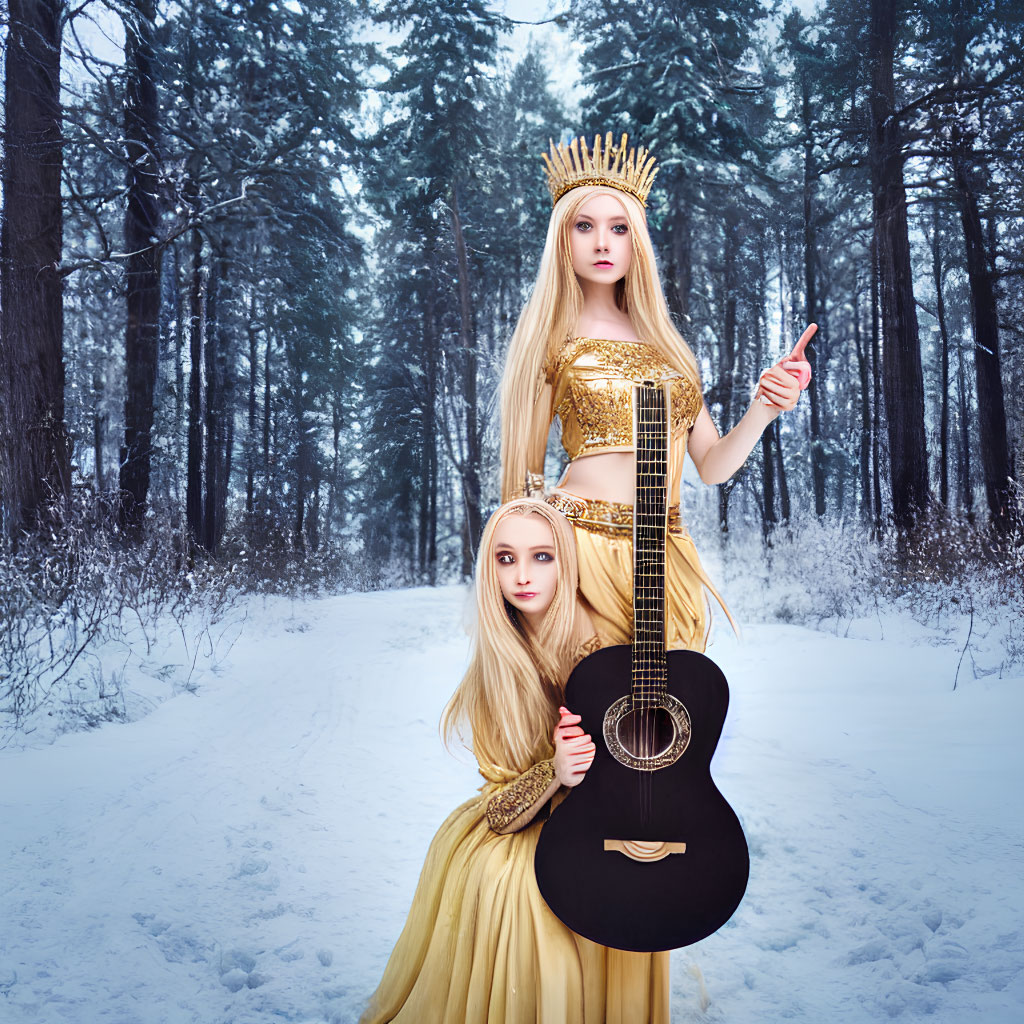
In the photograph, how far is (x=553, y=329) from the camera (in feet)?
7.91

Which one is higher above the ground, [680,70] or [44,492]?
[680,70]

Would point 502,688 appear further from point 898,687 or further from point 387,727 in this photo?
point 898,687

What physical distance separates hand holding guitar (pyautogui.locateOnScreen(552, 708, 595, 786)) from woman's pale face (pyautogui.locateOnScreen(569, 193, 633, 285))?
122 cm

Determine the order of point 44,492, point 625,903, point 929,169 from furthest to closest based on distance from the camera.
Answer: point 929,169 → point 44,492 → point 625,903

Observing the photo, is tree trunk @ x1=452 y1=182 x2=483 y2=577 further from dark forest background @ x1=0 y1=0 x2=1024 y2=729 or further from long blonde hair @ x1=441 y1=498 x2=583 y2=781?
long blonde hair @ x1=441 y1=498 x2=583 y2=781

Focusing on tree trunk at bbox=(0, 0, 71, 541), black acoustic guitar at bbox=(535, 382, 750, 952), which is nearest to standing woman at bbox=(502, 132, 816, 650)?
black acoustic guitar at bbox=(535, 382, 750, 952)

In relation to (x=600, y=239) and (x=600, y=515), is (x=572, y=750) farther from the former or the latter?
(x=600, y=239)

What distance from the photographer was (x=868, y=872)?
10.8 ft

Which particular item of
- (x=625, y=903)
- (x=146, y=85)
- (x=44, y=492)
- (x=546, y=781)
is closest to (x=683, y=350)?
(x=546, y=781)

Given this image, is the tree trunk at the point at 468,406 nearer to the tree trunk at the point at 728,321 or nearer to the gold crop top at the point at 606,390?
the tree trunk at the point at 728,321

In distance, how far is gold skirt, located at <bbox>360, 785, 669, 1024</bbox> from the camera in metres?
1.97

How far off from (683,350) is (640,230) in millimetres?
361

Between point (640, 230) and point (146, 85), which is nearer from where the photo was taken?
point (640, 230)

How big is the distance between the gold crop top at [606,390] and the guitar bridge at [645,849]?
96 centimetres
